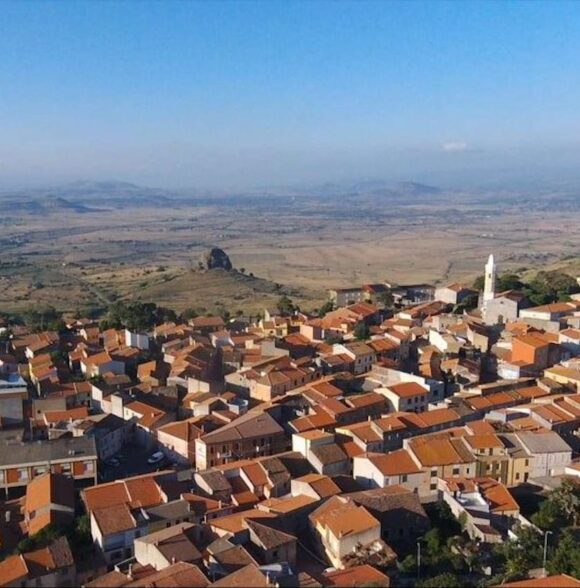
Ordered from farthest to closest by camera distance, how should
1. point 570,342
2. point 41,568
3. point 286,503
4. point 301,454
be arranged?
point 570,342 < point 301,454 < point 286,503 < point 41,568

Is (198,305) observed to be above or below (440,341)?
below

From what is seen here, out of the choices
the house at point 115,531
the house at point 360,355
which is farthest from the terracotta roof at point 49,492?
the house at point 360,355

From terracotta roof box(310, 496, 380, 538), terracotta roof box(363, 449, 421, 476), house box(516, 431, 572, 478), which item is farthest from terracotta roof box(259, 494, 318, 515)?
house box(516, 431, 572, 478)

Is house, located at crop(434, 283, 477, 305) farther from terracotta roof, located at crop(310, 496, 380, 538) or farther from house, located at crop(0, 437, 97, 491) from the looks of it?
house, located at crop(0, 437, 97, 491)

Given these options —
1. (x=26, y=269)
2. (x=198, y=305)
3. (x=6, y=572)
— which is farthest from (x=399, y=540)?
(x=26, y=269)

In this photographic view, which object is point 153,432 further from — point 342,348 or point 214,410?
point 342,348

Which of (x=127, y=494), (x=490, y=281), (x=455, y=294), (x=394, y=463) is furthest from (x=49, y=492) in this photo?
(x=455, y=294)

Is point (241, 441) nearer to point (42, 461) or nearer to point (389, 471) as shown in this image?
point (389, 471)

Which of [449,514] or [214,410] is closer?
[449,514]

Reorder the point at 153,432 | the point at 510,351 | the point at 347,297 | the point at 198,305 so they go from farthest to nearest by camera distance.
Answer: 1. the point at 198,305
2. the point at 347,297
3. the point at 510,351
4. the point at 153,432
